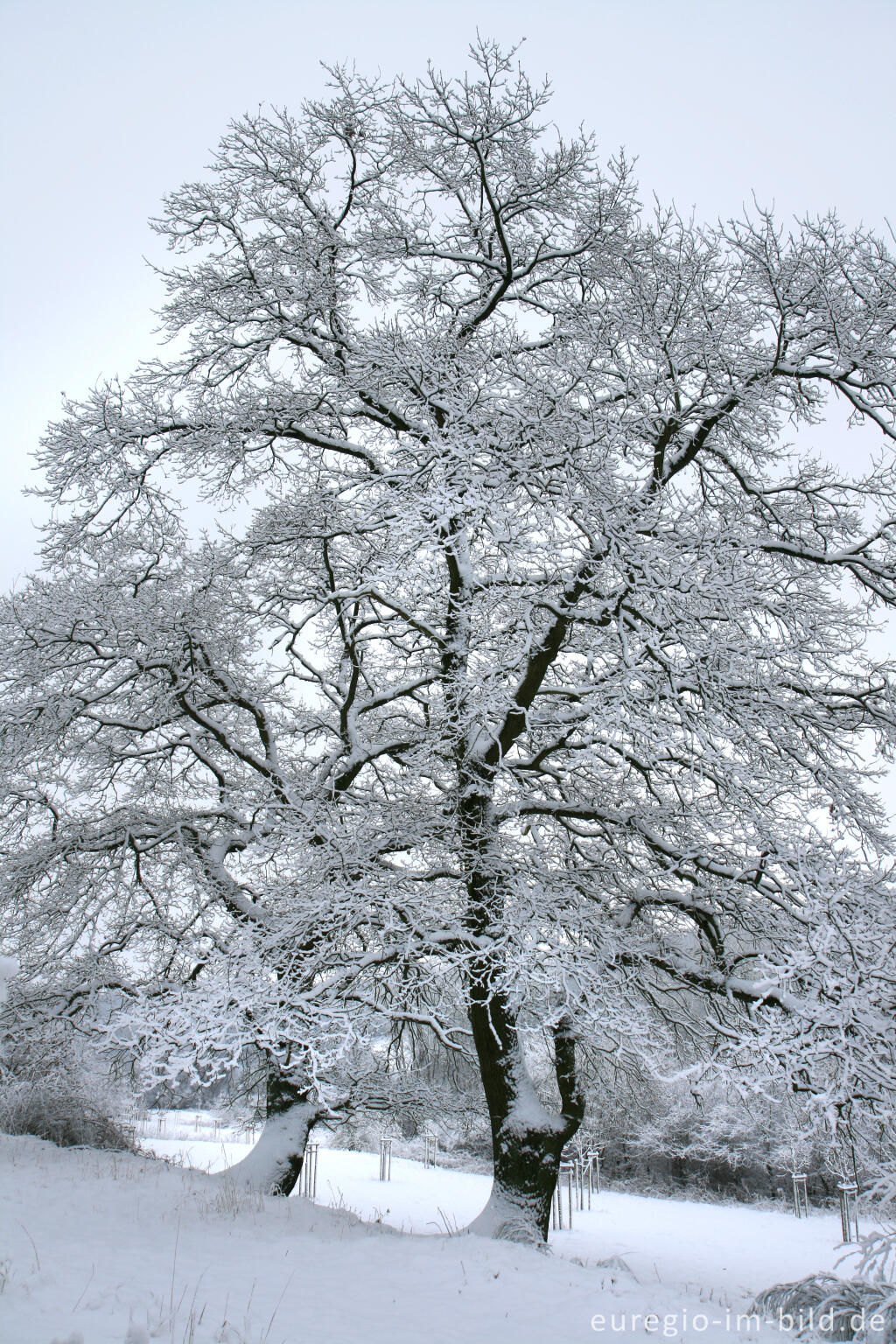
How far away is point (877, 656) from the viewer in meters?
8.42

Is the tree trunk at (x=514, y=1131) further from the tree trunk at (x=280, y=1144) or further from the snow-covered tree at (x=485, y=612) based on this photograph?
the tree trunk at (x=280, y=1144)

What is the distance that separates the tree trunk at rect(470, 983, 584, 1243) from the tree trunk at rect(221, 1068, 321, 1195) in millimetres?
2082

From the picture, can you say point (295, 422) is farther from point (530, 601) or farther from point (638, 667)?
point (638, 667)

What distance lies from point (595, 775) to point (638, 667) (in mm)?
3062

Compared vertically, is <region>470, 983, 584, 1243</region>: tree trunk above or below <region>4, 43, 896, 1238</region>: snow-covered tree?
below

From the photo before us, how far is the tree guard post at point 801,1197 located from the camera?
71.3 feet

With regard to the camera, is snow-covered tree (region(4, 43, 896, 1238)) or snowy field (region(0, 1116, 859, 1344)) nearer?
snowy field (region(0, 1116, 859, 1344))

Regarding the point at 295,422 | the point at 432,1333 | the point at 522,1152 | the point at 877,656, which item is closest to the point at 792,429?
the point at 877,656

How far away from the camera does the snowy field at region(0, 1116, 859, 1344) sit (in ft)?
13.0

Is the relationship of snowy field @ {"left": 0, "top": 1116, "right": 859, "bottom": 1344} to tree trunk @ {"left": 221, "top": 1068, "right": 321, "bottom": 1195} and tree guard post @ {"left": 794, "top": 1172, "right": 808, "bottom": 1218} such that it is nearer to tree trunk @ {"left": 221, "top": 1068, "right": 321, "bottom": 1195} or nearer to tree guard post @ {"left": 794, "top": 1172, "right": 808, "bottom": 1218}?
tree trunk @ {"left": 221, "top": 1068, "right": 321, "bottom": 1195}

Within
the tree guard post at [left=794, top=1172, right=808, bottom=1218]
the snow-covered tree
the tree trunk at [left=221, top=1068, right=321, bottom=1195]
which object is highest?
the snow-covered tree

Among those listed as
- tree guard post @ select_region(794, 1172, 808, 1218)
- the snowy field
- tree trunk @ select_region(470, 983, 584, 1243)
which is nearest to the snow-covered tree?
tree trunk @ select_region(470, 983, 584, 1243)

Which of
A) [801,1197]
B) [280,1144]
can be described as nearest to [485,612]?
[280,1144]

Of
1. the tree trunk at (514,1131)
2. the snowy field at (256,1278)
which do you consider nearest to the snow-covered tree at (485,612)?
the tree trunk at (514,1131)
